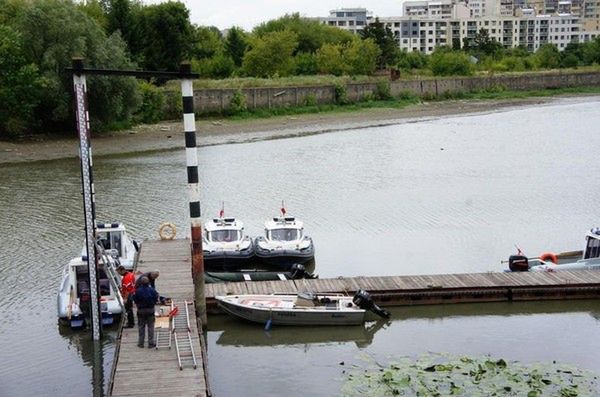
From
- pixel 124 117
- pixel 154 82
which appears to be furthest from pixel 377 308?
pixel 154 82

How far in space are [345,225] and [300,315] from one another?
13518mm

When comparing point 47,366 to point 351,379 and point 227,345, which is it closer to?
point 227,345

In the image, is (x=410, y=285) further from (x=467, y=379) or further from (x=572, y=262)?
(x=572, y=262)

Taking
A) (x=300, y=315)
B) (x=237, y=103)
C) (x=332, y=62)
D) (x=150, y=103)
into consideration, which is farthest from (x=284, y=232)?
(x=332, y=62)

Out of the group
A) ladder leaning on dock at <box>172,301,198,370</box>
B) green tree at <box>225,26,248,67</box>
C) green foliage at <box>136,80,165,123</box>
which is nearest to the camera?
ladder leaning on dock at <box>172,301,198,370</box>

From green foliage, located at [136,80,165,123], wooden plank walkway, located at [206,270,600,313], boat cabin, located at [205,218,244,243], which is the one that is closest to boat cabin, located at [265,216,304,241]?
boat cabin, located at [205,218,244,243]

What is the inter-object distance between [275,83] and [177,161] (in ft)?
114

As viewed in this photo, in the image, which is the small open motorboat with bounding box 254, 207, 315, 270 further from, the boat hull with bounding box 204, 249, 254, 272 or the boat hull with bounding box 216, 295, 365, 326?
the boat hull with bounding box 216, 295, 365, 326

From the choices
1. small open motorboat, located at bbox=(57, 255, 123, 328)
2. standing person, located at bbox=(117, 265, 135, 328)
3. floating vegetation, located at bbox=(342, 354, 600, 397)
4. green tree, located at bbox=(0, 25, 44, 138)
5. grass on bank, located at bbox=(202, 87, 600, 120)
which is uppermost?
green tree, located at bbox=(0, 25, 44, 138)

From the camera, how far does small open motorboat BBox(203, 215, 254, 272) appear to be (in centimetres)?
2909

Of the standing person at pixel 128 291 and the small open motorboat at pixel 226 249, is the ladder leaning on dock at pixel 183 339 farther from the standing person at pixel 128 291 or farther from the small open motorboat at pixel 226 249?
the small open motorboat at pixel 226 249

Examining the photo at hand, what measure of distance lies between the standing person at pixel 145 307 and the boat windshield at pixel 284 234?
475 inches

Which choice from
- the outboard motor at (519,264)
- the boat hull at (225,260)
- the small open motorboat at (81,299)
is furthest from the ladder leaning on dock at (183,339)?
the outboard motor at (519,264)

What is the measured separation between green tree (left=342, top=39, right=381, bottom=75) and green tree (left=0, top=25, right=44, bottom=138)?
183 ft
